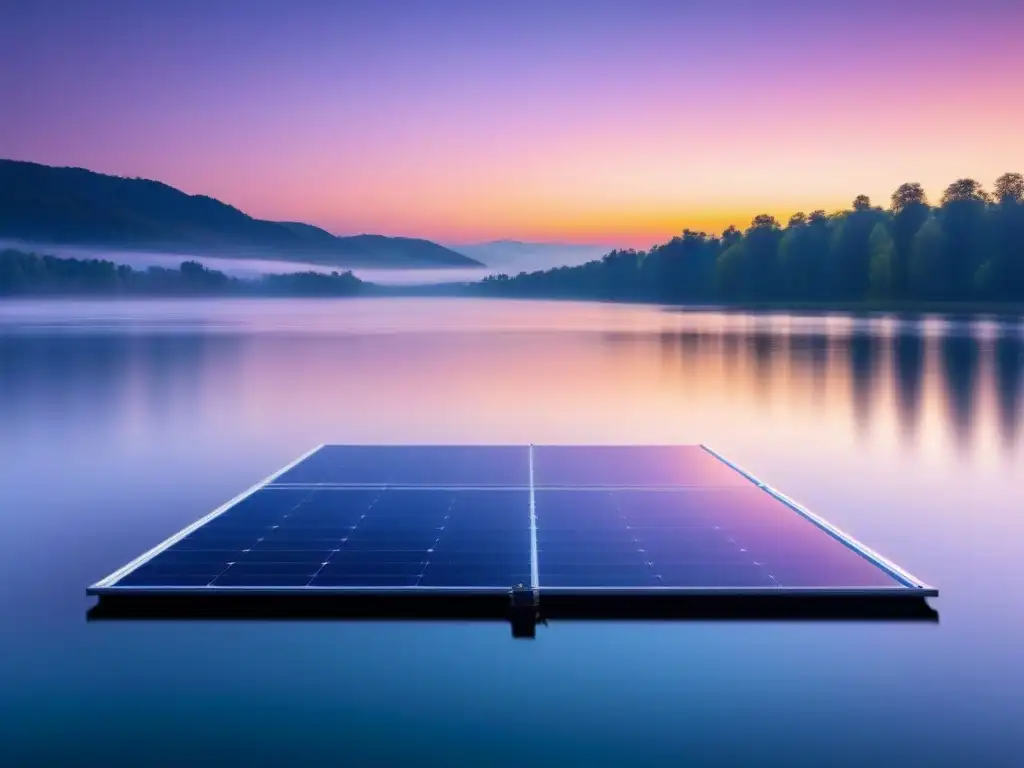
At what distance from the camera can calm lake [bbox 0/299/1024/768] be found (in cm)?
886

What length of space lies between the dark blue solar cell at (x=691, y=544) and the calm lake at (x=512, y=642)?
0.84 metres

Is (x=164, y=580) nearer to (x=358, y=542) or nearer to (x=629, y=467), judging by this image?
(x=358, y=542)

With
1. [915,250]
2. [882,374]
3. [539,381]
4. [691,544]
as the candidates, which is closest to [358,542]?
[691,544]

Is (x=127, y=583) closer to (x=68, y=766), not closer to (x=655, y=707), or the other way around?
(x=68, y=766)

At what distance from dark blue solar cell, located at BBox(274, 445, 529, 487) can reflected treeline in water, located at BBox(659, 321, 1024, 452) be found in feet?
35.6

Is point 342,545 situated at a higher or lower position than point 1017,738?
higher

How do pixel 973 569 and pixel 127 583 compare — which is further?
pixel 973 569

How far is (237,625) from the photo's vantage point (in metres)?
10.7

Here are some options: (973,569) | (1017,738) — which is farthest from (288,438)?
(1017,738)

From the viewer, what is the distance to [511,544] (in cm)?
1309

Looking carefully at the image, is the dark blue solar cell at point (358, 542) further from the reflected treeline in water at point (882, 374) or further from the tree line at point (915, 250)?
the tree line at point (915, 250)

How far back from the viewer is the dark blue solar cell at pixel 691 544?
1157 centimetres

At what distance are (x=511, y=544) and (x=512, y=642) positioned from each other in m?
2.73

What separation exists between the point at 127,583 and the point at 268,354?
4597 centimetres
